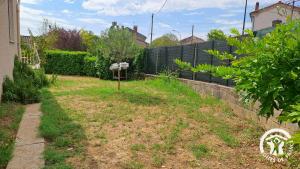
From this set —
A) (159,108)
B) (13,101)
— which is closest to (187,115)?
(159,108)

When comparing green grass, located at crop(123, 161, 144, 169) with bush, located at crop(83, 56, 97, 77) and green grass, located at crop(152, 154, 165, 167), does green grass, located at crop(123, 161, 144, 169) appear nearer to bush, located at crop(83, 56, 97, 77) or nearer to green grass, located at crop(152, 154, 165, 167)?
green grass, located at crop(152, 154, 165, 167)

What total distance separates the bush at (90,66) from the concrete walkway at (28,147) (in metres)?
12.7

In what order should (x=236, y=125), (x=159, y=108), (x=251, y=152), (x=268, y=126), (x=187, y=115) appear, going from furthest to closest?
1. (x=159, y=108)
2. (x=187, y=115)
3. (x=236, y=125)
4. (x=268, y=126)
5. (x=251, y=152)

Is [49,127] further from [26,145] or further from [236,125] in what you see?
[236,125]

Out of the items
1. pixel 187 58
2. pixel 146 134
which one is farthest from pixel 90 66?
pixel 146 134

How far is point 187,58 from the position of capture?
11008 millimetres

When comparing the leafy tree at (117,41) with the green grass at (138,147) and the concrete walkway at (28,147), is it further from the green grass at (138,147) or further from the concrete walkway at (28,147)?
the green grass at (138,147)

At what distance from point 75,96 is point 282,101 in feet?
26.6

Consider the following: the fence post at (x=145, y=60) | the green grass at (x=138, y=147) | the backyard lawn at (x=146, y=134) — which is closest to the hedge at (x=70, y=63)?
the fence post at (x=145, y=60)

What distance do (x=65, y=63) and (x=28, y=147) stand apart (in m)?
16.1

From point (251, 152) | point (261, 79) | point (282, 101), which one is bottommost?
point (251, 152)

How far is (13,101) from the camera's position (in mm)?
7027

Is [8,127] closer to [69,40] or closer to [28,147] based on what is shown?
[28,147]

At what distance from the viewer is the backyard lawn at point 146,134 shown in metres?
3.91
